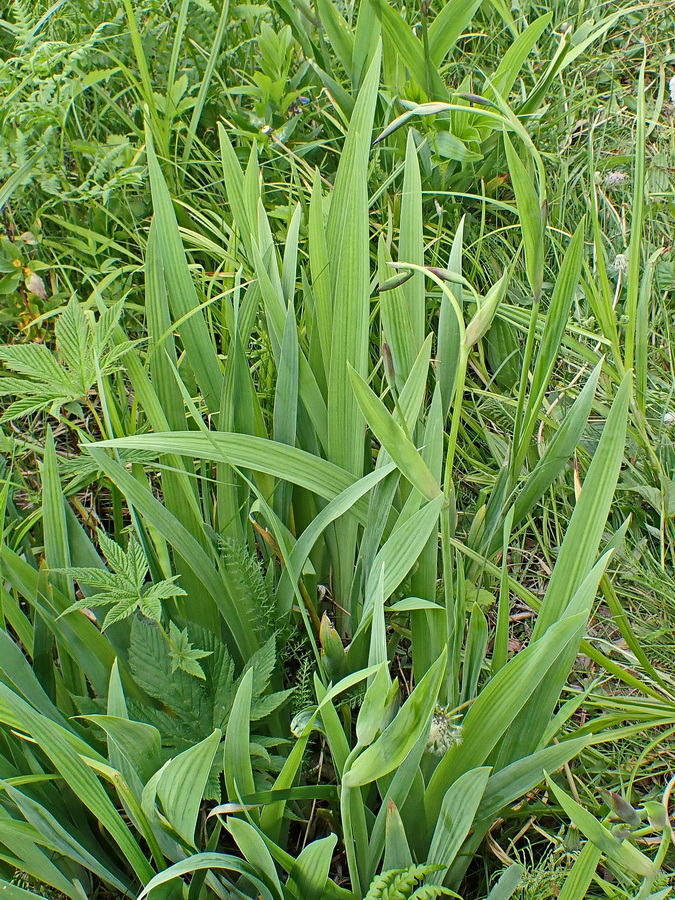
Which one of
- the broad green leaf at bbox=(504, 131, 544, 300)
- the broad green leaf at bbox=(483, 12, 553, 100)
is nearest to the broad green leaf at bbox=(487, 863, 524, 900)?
the broad green leaf at bbox=(504, 131, 544, 300)

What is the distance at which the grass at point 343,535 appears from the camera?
75 centimetres

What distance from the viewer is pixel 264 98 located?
1660 millimetres

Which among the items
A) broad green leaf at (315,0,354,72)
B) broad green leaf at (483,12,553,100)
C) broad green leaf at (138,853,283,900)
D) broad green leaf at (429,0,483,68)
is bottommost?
broad green leaf at (138,853,283,900)

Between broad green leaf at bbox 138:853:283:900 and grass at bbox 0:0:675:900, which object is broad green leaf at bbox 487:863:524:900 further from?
broad green leaf at bbox 138:853:283:900

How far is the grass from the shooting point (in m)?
0.75

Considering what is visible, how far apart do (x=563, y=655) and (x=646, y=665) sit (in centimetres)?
24

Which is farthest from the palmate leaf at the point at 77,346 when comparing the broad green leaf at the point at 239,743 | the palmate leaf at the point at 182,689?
the broad green leaf at the point at 239,743

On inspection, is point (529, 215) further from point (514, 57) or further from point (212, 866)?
point (514, 57)

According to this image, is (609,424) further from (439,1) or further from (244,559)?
(439,1)

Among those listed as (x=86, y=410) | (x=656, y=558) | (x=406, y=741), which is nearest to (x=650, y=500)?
(x=656, y=558)

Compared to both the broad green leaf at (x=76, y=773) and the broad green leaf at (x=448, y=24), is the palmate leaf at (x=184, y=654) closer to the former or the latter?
the broad green leaf at (x=76, y=773)

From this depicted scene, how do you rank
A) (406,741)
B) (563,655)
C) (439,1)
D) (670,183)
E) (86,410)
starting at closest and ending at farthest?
(406,741)
(563,655)
(86,410)
(670,183)
(439,1)

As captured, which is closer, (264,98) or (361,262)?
(361,262)

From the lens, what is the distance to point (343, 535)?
1054 mm
